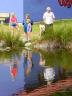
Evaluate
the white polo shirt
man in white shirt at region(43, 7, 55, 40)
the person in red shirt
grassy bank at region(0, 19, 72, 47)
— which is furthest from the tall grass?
the person in red shirt

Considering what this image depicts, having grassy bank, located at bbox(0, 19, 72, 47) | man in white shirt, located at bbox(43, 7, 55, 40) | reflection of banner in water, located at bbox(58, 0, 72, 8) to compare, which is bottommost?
grassy bank, located at bbox(0, 19, 72, 47)

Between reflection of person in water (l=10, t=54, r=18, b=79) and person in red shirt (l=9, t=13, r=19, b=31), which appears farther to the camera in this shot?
person in red shirt (l=9, t=13, r=19, b=31)

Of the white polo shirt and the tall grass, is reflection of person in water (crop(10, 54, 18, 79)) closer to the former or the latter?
the tall grass

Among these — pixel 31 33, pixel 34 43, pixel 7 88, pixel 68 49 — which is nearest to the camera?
pixel 7 88

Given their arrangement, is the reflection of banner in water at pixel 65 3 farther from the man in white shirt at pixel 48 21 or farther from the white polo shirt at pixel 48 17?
the white polo shirt at pixel 48 17

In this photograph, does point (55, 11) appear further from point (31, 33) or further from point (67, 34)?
point (67, 34)

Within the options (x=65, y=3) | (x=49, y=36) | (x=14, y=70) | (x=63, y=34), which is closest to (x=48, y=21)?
(x=49, y=36)

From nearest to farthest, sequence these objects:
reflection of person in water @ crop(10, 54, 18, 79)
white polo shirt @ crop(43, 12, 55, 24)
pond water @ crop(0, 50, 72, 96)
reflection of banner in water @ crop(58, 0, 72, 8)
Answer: pond water @ crop(0, 50, 72, 96)
reflection of person in water @ crop(10, 54, 18, 79)
white polo shirt @ crop(43, 12, 55, 24)
reflection of banner in water @ crop(58, 0, 72, 8)

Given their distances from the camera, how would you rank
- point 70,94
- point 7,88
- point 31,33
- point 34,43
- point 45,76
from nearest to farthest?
point 70,94 < point 7,88 < point 45,76 < point 34,43 < point 31,33

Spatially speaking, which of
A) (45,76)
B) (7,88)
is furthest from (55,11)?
(7,88)

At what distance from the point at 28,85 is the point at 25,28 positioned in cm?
1295

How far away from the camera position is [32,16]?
2222 centimetres

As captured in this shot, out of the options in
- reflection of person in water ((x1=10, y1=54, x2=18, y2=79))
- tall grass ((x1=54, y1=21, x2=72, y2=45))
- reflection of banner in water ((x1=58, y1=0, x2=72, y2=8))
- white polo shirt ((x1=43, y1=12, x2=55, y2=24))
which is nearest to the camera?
reflection of person in water ((x1=10, y1=54, x2=18, y2=79))

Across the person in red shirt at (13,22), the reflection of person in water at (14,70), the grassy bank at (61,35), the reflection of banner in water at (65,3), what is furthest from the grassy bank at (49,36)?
the reflection of person in water at (14,70)
